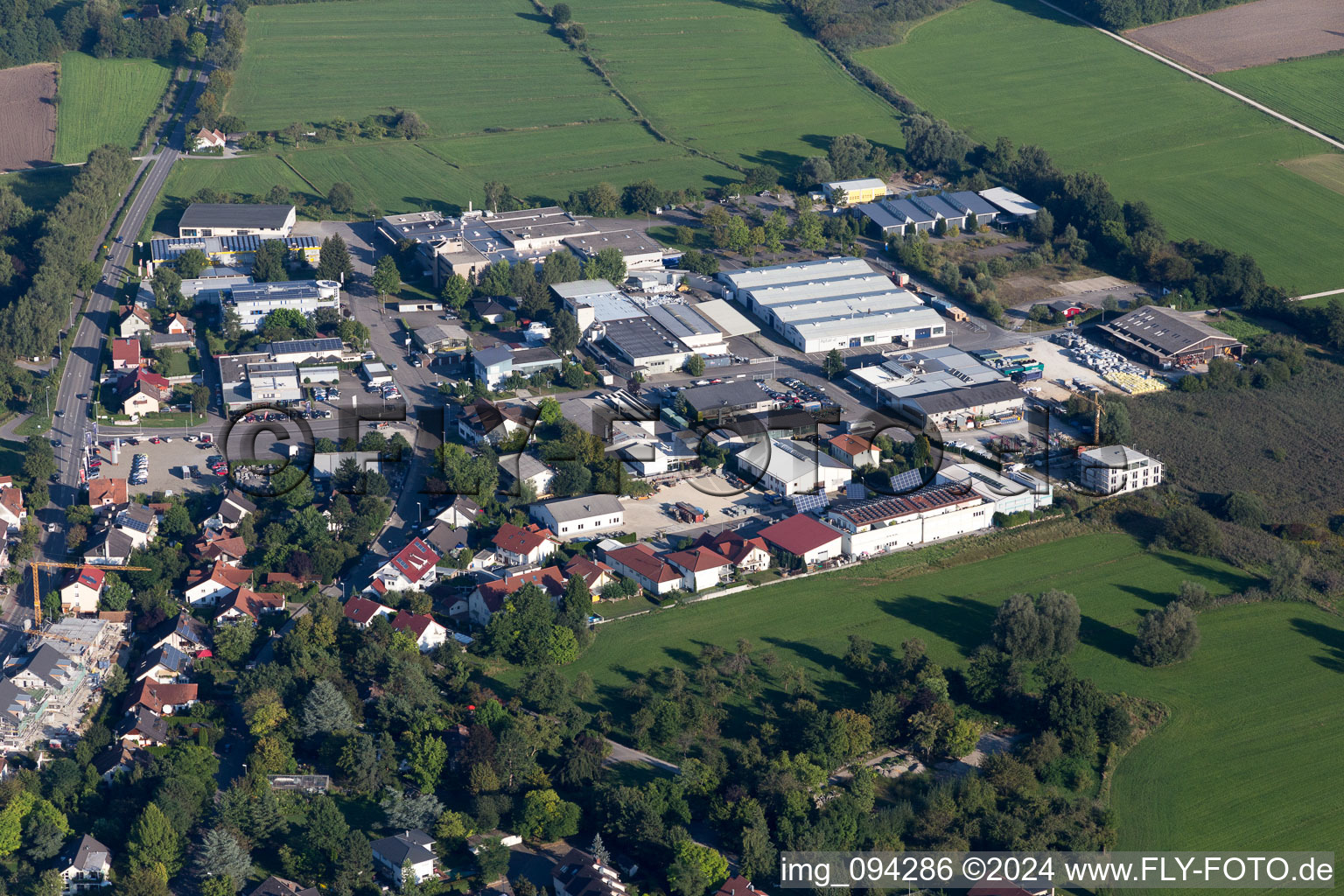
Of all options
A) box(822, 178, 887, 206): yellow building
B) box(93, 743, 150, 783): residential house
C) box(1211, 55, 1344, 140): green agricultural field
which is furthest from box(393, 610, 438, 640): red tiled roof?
box(1211, 55, 1344, 140): green agricultural field

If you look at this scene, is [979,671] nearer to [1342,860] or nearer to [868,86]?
[1342,860]

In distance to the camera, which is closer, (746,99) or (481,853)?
(481,853)

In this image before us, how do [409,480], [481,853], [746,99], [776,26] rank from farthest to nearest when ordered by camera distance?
1. [776,26]
2. [746,99]
3. [409,480]
4. [481,853]

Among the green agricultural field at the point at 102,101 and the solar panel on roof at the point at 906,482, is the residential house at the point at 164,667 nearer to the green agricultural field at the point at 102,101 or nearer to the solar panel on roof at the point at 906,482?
the solar panel on roof at the point at 906,482

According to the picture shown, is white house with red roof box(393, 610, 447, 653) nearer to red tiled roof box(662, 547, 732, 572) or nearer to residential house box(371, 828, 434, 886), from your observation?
red tiled roof box(662, 547, 732, 572)

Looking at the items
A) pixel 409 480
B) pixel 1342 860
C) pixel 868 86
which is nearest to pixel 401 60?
pixel 868 86

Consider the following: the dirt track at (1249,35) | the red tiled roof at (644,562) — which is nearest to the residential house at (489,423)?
the red tiled roof at (644,562)

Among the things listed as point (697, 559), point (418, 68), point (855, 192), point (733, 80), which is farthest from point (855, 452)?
point (418, 68)
